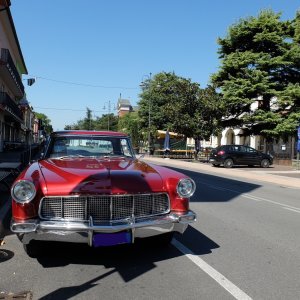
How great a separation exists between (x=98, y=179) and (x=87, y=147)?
2.16 meters

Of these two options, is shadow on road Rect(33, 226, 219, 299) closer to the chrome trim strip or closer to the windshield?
the chrome trim strip

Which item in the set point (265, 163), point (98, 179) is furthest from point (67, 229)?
point (265, 163)

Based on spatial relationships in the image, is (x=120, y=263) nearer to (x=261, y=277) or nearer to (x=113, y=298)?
Result: (x=113, y=298)

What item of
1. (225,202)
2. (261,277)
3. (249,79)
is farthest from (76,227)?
(249,79)

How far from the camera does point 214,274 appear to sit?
16.9ft

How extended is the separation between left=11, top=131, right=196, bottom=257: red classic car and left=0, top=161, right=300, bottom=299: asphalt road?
0.41 meters

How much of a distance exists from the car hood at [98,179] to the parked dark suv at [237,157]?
24096 mm

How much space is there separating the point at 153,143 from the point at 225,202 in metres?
44.9

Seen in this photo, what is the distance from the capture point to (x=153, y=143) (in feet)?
185

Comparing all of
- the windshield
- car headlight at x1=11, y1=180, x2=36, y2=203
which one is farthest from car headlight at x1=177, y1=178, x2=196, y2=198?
the windshield

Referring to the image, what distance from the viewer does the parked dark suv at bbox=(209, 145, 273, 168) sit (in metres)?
29.9

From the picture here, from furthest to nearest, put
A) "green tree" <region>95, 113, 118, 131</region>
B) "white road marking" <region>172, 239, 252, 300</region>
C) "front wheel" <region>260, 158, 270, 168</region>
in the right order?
"green tree" <region>95, 113, 118, 131</region> → "front wheel" <region>260, 158, 270, 168</region> → "white road marking" <region>172, 239, 252, 300</region>

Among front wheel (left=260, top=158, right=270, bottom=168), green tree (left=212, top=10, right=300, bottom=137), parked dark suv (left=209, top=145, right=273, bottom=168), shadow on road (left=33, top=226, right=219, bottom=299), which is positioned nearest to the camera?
shadow on road (left=33, top=226, right=219, bottom=299)

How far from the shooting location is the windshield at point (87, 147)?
723 cm
